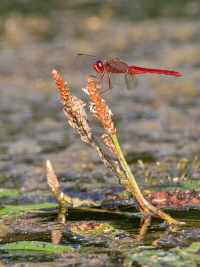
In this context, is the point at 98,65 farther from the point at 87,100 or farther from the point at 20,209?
the point at 87,100

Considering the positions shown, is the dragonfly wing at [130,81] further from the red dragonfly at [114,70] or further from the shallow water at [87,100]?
the shallow water at [87,100]

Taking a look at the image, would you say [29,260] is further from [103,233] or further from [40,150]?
[40,150]

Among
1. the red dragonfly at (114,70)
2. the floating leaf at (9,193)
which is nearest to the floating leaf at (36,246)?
the red dragonfly at (114,70)

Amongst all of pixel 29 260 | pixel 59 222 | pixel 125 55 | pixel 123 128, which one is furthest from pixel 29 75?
pixel 29 260

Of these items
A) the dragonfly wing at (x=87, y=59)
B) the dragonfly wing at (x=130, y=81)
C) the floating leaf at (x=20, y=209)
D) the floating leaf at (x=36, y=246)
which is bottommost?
the floating leaf at (x=36, y=246)

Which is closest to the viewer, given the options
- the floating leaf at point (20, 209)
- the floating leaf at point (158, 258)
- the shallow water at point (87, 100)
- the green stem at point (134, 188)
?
the floating leaf at point (158, 258)

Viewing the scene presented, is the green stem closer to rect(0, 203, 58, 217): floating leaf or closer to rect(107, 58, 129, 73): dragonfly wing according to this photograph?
rect(107, 58, 129, 73): dragonfly wing

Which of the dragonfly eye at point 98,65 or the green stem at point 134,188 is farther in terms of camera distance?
the dragonfly eye at point 98,65

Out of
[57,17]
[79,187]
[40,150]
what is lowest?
[79,187]

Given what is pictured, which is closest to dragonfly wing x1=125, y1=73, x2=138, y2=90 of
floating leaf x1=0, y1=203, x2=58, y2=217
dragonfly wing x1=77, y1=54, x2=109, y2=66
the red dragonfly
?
the red dragonfly
